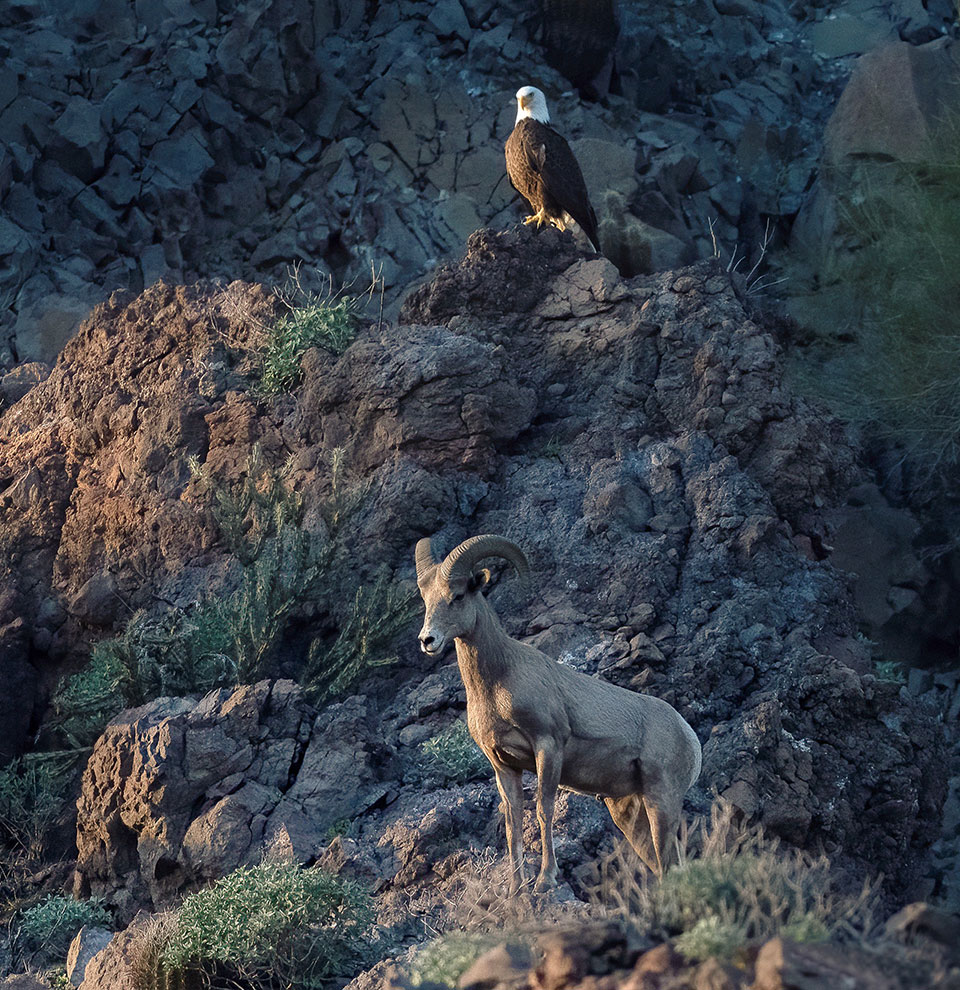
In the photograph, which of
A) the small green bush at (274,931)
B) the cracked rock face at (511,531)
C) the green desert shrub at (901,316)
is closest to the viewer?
the small green bush at (274,931)

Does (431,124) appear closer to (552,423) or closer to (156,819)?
(552,423)

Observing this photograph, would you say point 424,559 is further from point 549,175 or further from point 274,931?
point 549,175

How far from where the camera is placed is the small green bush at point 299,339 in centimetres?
1173

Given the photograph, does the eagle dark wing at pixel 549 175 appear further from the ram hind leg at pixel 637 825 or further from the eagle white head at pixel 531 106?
the ram hind leg at pixel 637 825

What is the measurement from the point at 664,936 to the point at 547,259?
8.65 meters

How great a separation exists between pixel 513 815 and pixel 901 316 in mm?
11931

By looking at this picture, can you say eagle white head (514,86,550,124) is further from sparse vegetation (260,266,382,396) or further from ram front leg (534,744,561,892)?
ram front leg (534,744,561,892)

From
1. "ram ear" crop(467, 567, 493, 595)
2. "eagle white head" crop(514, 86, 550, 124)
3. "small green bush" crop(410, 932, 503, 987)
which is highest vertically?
"eagle white head" crop(514, 86, 550, 124)

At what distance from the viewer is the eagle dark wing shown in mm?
12484

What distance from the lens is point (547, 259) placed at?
1228cm

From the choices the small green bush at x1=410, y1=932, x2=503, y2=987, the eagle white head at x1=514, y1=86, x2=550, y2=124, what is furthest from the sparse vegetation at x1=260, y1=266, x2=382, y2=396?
the small green bush at x1=410, y1=932, x2=503, y2=987

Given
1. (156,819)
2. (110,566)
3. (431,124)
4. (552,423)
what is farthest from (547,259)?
(431,124)

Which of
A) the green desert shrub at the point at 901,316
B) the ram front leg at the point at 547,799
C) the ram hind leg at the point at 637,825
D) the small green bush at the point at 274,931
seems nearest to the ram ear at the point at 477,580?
the ram front leg at the point at 547,799

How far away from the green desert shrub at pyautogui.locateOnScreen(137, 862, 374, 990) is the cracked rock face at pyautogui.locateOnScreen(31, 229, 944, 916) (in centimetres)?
63
